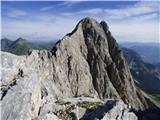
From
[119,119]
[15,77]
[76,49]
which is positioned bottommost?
[119,119]

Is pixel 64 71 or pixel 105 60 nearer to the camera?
pixel 64 71

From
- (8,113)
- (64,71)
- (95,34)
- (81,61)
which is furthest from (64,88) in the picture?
(8,113)

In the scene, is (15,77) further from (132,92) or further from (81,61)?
(132,92)

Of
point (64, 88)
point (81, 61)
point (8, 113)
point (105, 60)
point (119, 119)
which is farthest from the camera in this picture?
point (105, 60)

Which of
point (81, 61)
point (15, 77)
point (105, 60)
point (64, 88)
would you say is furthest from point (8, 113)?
point (105, 60)

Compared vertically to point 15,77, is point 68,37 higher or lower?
higher

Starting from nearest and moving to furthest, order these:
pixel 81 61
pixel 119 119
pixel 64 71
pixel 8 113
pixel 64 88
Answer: pixel 8 113 < pixel 119 119 < pixel 64 88 < pixel 64 71 < pixel 81 61

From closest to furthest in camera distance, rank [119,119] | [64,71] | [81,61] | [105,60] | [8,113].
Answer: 1. [8,113]
2. [119,119]
3. [64,71]
4. [81,61]
5. [105,60]

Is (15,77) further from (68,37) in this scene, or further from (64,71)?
(68,37)

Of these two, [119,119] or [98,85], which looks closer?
[119,119]
